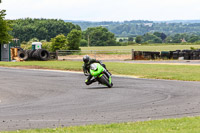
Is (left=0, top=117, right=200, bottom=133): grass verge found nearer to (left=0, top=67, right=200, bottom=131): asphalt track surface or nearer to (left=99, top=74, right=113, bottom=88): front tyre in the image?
(left=0, top=67, right=200, bottom=131): asphalt track surface

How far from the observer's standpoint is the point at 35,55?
4494 centimetres

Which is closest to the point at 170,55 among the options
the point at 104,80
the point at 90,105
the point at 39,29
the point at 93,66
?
the point at 104,80

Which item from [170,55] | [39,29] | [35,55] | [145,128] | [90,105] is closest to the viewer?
[145,128]

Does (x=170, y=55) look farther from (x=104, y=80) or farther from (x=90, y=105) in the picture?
(x=90, y=105)

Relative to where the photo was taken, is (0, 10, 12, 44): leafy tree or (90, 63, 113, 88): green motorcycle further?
(0, 10, 12, 44): leafy tree

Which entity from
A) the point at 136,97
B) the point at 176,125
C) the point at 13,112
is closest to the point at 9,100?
the point at 13,112

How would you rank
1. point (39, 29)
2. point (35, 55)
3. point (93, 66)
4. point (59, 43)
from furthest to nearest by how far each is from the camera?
1. point (39, 29)
2. point (59, 43)
3. point (35, 55)
4. point (93, 66)

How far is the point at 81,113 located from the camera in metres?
10.7

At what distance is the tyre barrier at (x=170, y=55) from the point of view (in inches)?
1741

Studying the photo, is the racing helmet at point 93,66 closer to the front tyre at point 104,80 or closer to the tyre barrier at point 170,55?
the front tyre at point 104,80

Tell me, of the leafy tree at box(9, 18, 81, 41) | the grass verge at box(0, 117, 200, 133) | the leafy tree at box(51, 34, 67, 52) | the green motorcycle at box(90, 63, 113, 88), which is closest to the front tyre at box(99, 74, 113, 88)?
the green motorcycle at box(90, 63, 113, 88)

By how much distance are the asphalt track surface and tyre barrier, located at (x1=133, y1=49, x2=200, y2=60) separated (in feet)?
92.0

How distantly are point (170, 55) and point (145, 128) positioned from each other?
38.2 metres

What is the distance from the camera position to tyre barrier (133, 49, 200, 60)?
145ft
